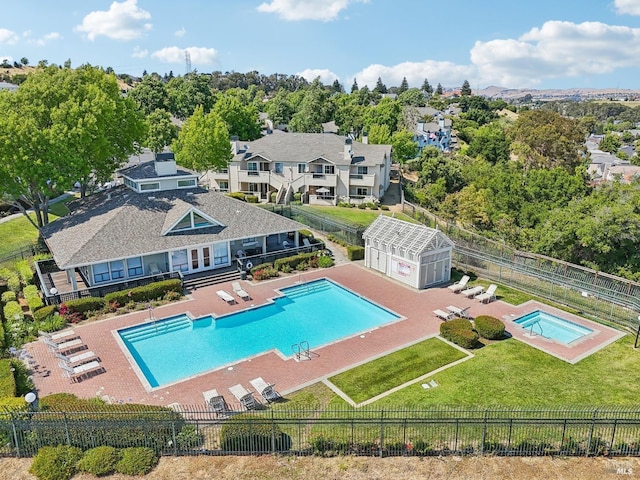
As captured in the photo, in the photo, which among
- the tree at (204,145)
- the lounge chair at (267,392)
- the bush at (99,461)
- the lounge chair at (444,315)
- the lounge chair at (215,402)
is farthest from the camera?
the tree at (204,145)

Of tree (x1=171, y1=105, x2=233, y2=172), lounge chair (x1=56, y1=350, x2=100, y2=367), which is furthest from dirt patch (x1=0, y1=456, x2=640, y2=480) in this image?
tree (x1=171, y1=105, x2=233, y2=172)

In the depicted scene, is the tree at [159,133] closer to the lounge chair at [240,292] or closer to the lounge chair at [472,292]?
the lounge chair at [240,292]

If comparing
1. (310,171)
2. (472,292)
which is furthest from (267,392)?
(310,171)

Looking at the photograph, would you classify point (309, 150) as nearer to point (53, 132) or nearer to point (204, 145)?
point (204, 145)

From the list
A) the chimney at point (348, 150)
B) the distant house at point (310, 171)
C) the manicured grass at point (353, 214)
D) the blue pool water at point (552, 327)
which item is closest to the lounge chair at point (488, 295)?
the blue pool water at point (552, 327)

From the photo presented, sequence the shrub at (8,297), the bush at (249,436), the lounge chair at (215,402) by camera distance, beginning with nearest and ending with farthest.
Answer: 1. the bush at (249,436)
2. the lounge chair at (215,402)
3. the shrub at (8,297)
